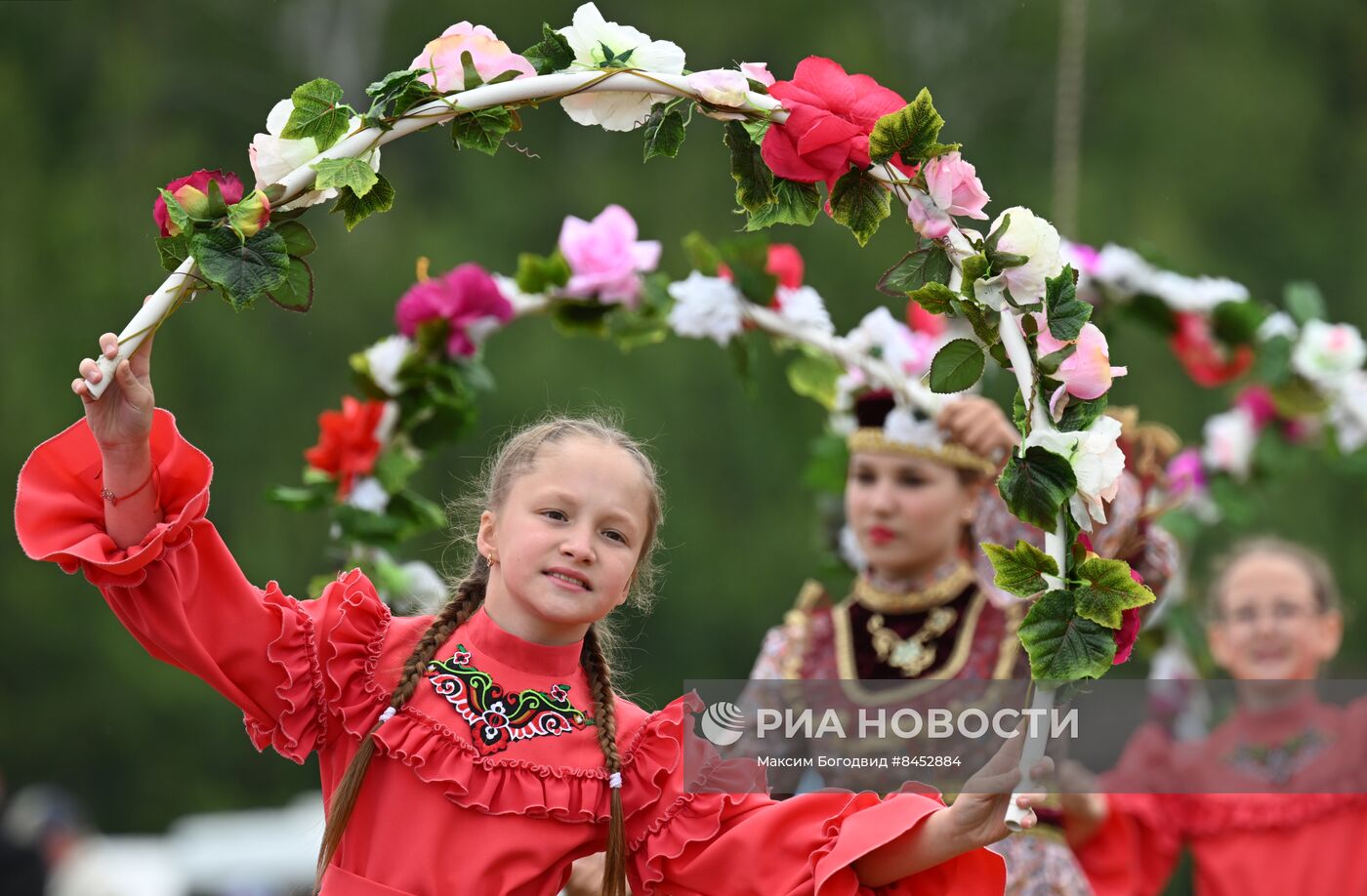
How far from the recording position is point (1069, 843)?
16.3 ft

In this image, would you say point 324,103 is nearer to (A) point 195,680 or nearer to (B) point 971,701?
(B) point 971,701

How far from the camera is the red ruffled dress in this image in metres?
3.07

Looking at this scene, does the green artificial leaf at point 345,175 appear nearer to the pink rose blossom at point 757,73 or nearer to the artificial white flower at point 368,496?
the pink rose blossom at point 757,73

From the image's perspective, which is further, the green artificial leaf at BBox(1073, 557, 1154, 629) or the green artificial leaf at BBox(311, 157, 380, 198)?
the green artificial leaf at BBox(311, 157, 380, 198)

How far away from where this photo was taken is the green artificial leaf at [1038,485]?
9.59ft

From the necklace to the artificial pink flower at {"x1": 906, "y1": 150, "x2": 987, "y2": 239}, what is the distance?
181 centimetres

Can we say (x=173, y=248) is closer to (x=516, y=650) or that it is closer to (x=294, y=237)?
(x=294, y=237)

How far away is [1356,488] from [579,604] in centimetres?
1121

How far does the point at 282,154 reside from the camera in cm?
309

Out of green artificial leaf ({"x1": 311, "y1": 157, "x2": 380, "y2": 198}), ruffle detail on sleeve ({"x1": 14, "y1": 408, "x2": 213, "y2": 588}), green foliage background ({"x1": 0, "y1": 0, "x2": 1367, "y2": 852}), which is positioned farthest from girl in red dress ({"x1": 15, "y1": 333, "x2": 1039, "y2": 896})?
green foliage background ({"x1": 0, "y1": 0, "x2": 1367, "y2": 852})

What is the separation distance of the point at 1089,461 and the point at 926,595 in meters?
1.88

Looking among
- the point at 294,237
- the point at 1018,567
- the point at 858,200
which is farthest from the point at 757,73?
the point at 1018,567

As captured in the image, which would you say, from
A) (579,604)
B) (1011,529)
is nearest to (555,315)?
(1011,529)

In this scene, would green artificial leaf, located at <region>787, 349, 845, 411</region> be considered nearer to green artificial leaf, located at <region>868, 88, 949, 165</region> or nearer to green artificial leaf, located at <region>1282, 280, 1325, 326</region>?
green artificial leaf, located at <region>1282, 280, 1325, 326</region>
